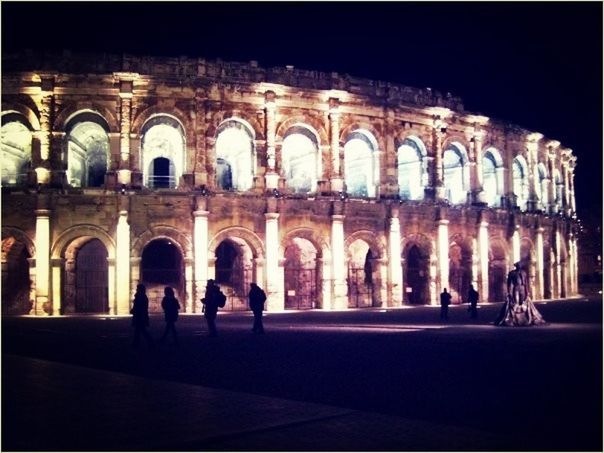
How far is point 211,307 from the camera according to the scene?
44.2 ft

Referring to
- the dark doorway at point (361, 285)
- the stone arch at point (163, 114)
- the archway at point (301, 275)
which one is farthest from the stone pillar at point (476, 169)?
the stone arch at point (163, 114)

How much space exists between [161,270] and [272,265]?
4125mm

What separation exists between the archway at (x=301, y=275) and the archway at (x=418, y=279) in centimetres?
417

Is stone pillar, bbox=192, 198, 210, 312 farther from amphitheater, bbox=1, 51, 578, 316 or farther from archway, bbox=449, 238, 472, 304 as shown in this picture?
archway, bbox=449, 238, 472, 304

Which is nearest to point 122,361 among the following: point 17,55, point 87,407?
point 87,407

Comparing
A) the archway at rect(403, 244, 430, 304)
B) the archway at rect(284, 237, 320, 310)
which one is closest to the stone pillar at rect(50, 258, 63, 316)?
the archway at rect(284, 237, 320, 310)

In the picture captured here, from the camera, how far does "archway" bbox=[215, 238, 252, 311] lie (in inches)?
906

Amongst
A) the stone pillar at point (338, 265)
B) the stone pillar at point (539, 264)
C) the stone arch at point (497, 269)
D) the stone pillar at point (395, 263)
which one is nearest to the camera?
the stone pillar at point (338, 265)

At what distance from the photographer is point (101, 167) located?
82.5 ft

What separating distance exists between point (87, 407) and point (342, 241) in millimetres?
17167

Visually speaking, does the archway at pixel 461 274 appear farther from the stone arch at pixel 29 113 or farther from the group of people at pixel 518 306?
the stone arch at pixel 29 113

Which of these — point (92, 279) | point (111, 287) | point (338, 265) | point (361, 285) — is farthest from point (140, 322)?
point (361, 285)

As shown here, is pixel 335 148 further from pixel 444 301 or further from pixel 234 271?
pixel 444 301

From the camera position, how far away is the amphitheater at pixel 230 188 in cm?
2112
